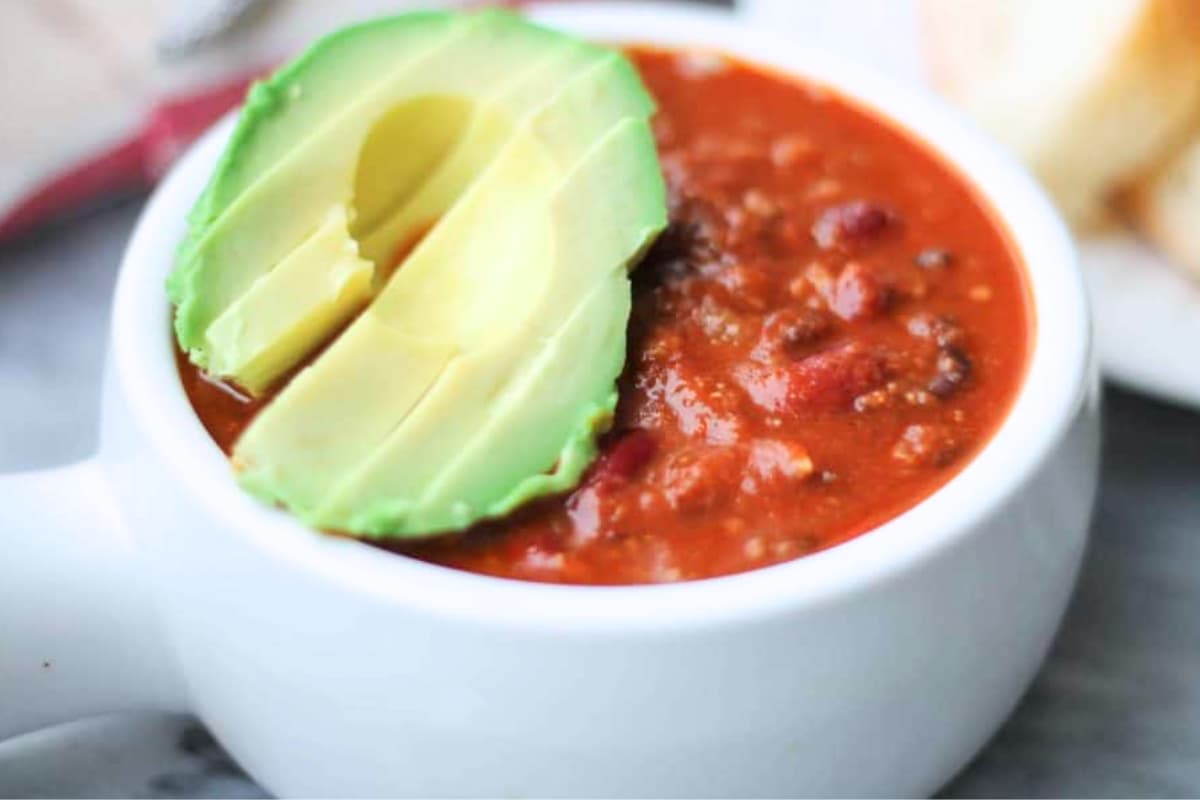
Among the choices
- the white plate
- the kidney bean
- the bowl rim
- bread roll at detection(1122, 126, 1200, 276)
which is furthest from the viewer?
bread roll at detection(1122, 126, 1200, 276)

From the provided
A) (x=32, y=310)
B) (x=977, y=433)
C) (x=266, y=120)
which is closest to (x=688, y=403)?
(x=977, y=433)

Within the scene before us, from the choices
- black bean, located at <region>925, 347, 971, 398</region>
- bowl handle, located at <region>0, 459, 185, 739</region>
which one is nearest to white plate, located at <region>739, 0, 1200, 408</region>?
black bean, located at <region>925, 347, 971, 398</region>

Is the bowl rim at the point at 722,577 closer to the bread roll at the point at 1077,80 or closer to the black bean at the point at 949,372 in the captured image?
the black bean at the point at 949,372

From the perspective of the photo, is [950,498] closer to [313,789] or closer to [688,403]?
[688,403]

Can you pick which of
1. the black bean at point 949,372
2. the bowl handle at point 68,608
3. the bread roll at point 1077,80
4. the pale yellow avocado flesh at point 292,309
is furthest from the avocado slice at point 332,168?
the bread roll at point 1077,80

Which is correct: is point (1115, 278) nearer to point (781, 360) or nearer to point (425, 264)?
point (781, 360)

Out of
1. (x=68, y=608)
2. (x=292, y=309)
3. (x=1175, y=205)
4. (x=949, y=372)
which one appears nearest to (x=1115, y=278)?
(x=1175, y=205)

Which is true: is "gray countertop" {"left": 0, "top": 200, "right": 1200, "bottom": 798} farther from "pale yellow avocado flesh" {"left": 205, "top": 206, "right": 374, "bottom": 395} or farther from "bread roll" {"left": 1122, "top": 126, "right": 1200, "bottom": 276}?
"pale yellow avocado flesh" {"left": 205, "top": 206, "right": 374, "bottom": 395}
